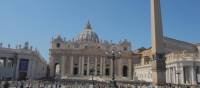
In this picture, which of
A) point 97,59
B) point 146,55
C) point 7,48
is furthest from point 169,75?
point 7,48

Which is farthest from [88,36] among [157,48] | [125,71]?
[157,48]

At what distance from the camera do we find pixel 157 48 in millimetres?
17531

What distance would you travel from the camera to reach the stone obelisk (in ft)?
55.3

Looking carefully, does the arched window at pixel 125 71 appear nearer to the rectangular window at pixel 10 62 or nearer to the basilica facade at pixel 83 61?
the basilica facade at pixel 83 61

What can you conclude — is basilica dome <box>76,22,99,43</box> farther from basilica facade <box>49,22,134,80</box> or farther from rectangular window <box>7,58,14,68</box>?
rectangular window <box>7,58,14,68</box>

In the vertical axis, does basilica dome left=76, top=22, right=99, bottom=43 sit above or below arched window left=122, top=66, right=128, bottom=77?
above

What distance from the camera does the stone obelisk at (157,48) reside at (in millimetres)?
16844

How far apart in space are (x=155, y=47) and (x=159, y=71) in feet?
6.16

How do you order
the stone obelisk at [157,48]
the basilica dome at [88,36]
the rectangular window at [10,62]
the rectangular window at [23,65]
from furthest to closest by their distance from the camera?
the basilica dome at [88,36], the rectangular window at [10,62], the rectangular window at [23,65], the stone obelisk at [157,48]

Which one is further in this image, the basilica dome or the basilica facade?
the basilica dome

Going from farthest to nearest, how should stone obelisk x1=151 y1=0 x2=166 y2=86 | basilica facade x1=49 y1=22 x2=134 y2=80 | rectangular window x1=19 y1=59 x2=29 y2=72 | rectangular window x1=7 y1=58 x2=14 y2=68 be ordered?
basilica facade x1=49 y1=22 x2=134 y2=80 → rectangular window x1=7 y1=58 x2=14 y2=68 → rectangular window x1=19 y1=59 x2=29 y2=72 → stone obelisk x1=151 y1=0 x2=166 y2=86

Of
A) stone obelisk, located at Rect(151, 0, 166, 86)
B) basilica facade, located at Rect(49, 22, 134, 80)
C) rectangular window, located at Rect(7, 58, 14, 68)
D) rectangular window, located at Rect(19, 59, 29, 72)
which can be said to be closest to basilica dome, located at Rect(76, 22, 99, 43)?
basilica facade, located at Rect(49, 22, 134, 80)

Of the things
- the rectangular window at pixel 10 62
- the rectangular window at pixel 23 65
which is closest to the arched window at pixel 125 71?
the rectangular window at pixel 23 65

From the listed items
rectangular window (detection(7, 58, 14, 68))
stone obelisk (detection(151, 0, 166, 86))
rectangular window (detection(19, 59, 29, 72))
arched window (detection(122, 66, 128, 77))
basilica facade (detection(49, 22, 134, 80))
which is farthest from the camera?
arched window (detection(122, 66, 128, 77))
